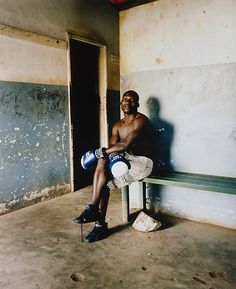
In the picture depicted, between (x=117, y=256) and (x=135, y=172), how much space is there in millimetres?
926

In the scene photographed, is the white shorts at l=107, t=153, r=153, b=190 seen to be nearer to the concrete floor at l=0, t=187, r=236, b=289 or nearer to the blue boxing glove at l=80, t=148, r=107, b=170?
the blue boxing glove at l=80, t=148, r=107, b=170

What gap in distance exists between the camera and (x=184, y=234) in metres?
3.05

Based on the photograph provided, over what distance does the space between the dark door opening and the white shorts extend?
2376mm

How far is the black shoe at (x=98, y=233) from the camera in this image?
9.59 ft

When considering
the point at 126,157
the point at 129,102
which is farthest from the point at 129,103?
the point at 126,157

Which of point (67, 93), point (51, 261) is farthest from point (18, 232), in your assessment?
point (67, 93)

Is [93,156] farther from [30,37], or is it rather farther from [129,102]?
[30,37]

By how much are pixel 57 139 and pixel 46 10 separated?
1.91m

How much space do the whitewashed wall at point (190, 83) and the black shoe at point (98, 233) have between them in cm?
98

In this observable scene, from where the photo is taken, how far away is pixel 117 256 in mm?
2611

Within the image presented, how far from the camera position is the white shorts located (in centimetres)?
315

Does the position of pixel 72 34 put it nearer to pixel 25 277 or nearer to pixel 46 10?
pixel 46 10

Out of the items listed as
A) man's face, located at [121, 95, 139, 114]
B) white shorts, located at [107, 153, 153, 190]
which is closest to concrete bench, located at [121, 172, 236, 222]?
white shorts, located at [107, 153, 153, 190]

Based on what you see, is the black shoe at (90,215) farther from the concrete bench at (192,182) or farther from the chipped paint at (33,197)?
the chipped paint at (33,197)
